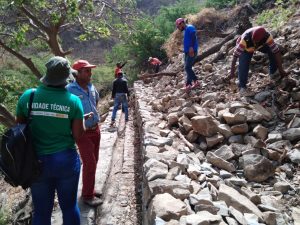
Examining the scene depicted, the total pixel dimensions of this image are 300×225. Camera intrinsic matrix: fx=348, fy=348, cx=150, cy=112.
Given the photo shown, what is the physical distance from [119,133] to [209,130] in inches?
132

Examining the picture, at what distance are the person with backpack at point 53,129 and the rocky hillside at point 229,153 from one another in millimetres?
909

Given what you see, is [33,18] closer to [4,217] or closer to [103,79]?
[4,217]

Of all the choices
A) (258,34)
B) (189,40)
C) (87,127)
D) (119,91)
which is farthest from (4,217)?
(258,34)

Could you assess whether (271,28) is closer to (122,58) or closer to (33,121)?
(33,121)

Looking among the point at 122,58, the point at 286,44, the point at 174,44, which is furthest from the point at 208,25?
the point at 286,44

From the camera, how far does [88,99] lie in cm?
373

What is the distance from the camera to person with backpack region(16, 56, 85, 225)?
2.73 m

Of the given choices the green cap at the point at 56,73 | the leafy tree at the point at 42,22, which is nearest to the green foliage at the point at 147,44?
the leafy tree at the point at 42,22

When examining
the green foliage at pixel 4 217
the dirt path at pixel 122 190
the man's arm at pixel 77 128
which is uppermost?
the man's arm at pixel 77 128

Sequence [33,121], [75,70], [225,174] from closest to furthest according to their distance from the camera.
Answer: [33,121] < [75,70] < [225,174]

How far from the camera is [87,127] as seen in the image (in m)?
3.74

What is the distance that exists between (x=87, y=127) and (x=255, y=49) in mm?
3627

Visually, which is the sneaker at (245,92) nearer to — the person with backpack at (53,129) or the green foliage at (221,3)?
the person with backpack at (53,129)

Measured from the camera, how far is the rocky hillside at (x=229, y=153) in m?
3.25
